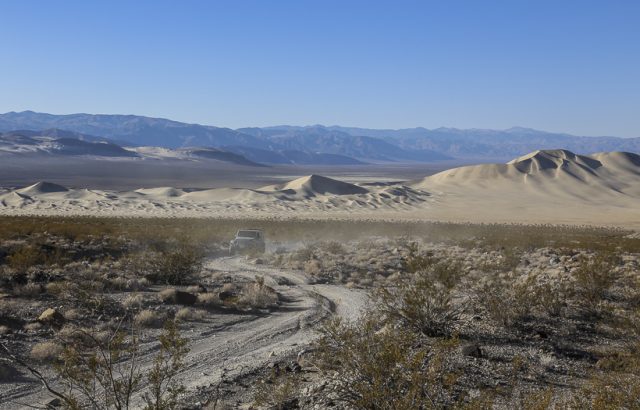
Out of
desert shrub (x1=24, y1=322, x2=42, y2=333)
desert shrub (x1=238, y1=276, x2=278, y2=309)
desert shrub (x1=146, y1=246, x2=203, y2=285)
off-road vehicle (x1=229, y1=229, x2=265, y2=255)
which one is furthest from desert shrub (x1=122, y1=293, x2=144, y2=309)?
off-road vehicle (x1=229, y1=229, x2=265, y2=255)

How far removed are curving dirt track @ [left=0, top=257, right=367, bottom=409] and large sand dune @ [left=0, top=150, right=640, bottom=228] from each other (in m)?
44.8

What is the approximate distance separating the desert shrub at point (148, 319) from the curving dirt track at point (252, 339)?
0.87m

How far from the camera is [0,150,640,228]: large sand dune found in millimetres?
65794

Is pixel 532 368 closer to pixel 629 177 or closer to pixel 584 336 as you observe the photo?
pixel 584 336

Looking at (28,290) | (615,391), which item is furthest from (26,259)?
(615,391)

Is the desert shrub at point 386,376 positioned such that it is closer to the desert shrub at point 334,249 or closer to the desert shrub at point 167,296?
the desert shrub at point 167,296

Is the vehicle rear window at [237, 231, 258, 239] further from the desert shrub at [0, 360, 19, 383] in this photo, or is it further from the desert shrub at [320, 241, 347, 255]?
the desert shrub at [0, 360, 19, 383]

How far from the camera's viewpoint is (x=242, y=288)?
17469 mm

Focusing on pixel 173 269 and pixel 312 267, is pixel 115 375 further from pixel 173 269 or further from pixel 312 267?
pixel 312 267

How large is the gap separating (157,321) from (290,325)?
113 inches

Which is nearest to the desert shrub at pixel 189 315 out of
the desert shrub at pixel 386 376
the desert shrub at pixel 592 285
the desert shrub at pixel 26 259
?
the desert shrub at pixel 386 376

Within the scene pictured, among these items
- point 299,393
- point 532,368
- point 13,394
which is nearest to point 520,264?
point 532,368

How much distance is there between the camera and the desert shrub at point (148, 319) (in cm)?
1209

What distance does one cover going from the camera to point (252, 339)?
11578mm
